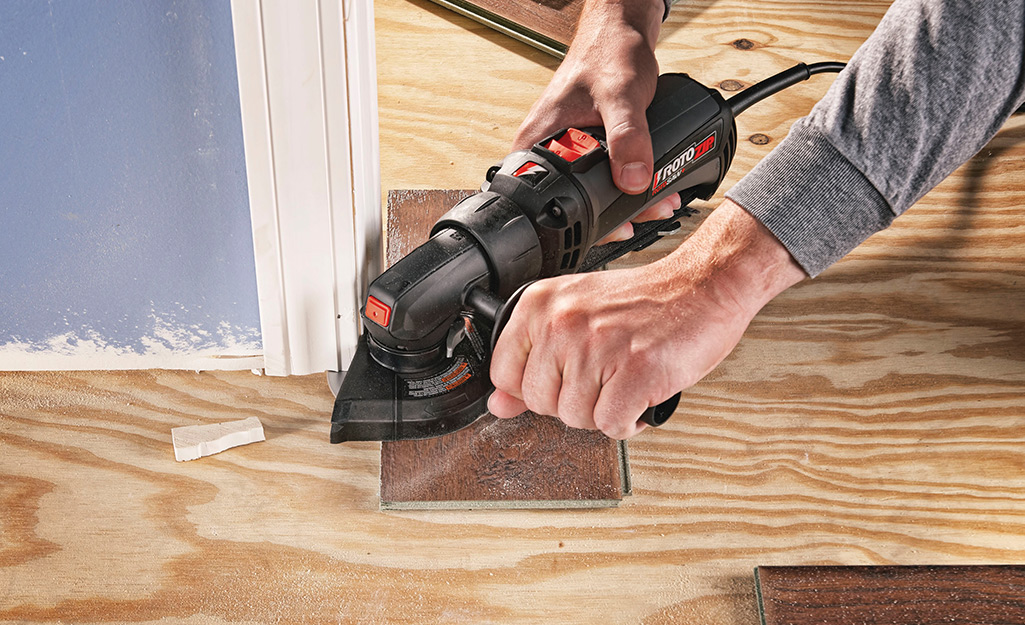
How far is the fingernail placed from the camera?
1.04 metres

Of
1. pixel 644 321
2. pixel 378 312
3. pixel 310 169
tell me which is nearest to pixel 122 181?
pixel 310 169

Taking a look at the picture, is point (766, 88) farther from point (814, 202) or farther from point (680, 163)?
point (814, 202)

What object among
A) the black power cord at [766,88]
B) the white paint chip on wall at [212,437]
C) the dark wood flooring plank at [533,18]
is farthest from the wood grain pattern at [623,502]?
the dark wood flooring plank at [533,18]

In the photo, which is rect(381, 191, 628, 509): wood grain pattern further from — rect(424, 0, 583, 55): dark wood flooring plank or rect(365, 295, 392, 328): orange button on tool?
rect(424, 0, 583, 55): dark wood flooring plank

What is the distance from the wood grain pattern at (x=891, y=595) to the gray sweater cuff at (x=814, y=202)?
1.10 feet

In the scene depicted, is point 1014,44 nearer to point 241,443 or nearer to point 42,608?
point 241,443

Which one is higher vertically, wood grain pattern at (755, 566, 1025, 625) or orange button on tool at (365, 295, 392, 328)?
orange button on tool at (365, 295, 392, 328)

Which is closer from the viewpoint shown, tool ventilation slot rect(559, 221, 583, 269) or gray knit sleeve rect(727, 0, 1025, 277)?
gray knit sleeve rect(727, 0, 1025, 277)

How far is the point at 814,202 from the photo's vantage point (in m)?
0.78

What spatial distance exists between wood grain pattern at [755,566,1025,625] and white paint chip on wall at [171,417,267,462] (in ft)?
2.00

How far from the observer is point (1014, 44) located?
2.36 ft

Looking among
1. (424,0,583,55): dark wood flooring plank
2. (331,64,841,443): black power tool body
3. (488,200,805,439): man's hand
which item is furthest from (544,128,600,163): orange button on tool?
(424,0,583,55): dark wood flooring plank

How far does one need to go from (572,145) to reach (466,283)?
24cm

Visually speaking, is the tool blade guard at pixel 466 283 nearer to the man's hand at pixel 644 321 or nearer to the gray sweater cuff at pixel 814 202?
the man's hand at pixel 644 321
